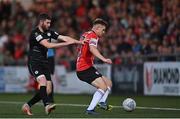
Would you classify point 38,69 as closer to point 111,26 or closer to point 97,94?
point 97,94

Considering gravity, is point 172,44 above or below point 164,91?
above

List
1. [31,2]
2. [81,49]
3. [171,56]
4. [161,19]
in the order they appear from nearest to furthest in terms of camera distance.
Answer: [81,49] < [171,56] < [161,19] < [31,2]

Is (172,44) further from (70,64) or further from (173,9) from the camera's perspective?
(70,64)

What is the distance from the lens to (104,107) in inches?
→ 707

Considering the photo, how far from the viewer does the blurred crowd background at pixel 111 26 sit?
1112 inches

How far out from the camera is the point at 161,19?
29078 millimetres

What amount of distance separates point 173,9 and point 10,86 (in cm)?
923

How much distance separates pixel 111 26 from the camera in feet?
105

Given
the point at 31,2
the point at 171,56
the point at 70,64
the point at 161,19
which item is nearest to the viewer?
the point at 171,56

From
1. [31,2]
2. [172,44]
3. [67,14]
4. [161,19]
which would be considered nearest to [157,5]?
[161,19]

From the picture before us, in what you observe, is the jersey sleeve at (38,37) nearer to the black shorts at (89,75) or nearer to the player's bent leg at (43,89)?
the player's bent leg at (43,89)

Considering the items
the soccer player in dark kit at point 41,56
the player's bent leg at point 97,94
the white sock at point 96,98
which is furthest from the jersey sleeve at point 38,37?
the white sock at point 96,98

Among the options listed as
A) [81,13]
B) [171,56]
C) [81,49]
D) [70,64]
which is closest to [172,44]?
[171,56]

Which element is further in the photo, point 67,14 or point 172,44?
point 67,14
